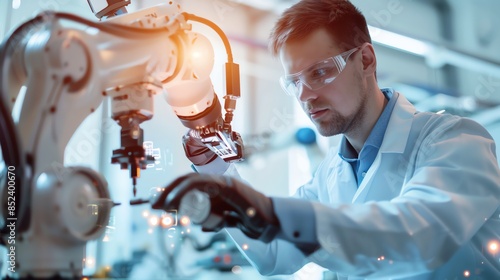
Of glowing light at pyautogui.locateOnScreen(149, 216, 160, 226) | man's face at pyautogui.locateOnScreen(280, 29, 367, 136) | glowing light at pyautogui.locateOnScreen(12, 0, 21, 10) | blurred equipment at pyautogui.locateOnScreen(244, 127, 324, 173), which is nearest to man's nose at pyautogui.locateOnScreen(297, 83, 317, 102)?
man's face at pyautogui.locateOnScreen(280, 29, 367, 136)

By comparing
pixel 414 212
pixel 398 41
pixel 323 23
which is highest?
pixel 398 41

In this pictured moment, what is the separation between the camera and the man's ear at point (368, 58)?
1688 millimetres

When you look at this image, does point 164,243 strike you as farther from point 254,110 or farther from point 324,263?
point 254,110

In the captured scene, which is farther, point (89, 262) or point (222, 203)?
point (89, 262)

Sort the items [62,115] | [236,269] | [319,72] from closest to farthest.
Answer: [62,115] < [319,72] < [236,269]

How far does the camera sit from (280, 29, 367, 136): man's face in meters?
1.55

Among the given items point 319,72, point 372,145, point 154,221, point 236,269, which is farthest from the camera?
point 236,269

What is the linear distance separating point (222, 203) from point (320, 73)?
0.75m

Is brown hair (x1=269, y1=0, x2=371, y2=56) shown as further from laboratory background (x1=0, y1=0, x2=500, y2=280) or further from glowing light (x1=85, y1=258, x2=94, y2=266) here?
glowing light (x1=85, y1=258, x2=94, y2=266)

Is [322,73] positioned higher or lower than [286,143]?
higher

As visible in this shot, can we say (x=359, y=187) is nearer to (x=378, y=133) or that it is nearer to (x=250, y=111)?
(x=378, y=133)

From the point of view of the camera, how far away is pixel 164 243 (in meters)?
2.16

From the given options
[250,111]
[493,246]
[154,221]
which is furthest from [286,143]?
[493,246]

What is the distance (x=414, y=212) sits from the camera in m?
1.08
